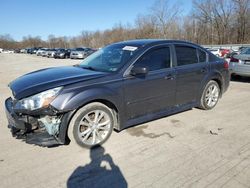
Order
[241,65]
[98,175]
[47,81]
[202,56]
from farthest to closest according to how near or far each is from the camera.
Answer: [241,65] → [202,56] → [47,81] → [98,175]

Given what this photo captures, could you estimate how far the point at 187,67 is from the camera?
474 centimetres

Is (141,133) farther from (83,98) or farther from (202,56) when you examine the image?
(202,56)

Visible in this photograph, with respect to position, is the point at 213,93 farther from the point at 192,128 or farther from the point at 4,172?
the point at 4,172

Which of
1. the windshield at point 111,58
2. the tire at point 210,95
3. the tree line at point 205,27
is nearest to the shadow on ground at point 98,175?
the windshield at point 111,58

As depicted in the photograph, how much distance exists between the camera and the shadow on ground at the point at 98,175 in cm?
273

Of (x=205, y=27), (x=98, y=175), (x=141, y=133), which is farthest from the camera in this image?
(x=205, y=27)

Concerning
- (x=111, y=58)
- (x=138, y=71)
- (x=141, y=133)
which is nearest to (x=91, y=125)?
(x=141, y=133)

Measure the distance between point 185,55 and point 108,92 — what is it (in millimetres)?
2121

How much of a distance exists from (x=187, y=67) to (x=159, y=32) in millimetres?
51600

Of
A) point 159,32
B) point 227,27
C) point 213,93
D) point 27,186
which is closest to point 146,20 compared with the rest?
point 159,32

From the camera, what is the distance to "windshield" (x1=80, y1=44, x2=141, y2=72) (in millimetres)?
4005

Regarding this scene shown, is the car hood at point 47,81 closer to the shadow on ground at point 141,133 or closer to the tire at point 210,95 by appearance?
the shadow on ground at point 141,133

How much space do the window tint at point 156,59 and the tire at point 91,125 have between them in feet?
3.33

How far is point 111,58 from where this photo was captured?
4383 millimetres
